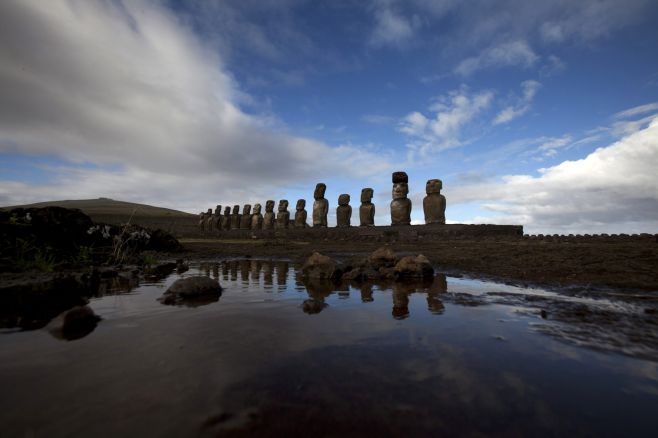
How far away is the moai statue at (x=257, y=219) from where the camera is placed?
2767 cm

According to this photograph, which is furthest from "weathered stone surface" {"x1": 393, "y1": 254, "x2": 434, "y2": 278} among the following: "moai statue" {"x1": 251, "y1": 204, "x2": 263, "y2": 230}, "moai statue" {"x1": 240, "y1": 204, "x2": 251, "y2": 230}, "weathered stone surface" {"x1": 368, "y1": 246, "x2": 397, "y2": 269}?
"moai statue" {"x1": 240, "y1": 204, "x2": 251, "y2": 230}

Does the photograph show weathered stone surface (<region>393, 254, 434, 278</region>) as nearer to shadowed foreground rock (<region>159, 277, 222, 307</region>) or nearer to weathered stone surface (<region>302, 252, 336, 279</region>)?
weathered stone surface (<region>302, 252, 336, 279</region>)

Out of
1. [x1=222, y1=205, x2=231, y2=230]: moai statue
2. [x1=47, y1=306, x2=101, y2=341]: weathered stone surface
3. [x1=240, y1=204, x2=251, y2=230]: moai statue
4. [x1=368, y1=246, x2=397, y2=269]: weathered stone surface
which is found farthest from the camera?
[x1=222, y1=205, x2=231, y2=230]: moai statue

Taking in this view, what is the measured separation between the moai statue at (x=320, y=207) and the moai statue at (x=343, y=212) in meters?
1.40

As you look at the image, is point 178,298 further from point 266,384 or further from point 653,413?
point 653,413

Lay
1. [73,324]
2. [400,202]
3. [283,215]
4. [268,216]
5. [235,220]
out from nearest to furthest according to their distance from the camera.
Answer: [73,324] < [400,202] < [283,215] < [268,216] < [235,220]

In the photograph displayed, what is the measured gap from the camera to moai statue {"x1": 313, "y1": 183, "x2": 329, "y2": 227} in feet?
65.0

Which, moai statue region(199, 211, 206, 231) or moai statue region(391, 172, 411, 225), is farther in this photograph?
moai statue region(199, 211, 206, 231)

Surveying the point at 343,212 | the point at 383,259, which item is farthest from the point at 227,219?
the point at 383,259

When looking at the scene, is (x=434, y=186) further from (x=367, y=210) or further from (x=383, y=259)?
(x=383, y=259)

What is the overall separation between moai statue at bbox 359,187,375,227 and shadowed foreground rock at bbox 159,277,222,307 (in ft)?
45.0

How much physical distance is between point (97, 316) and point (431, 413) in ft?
8.05

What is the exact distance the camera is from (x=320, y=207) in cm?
1989

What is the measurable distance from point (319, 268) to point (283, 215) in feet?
65.5
